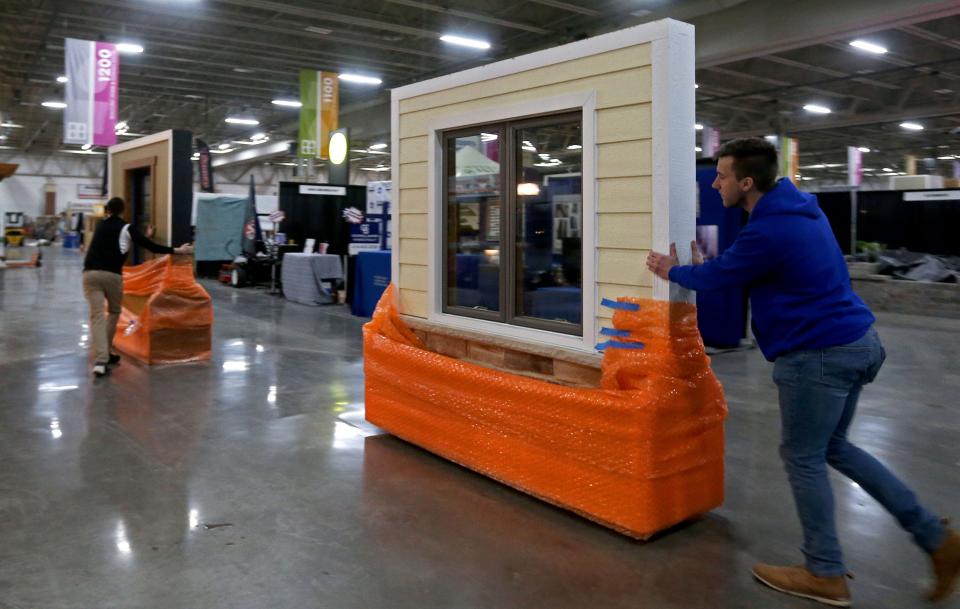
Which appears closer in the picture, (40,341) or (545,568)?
(545,568)

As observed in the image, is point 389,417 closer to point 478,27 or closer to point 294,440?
point 294,440

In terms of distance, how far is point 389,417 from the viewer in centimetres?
466

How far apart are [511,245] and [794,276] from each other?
1.77 m

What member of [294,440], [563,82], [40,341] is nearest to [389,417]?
[294,440]

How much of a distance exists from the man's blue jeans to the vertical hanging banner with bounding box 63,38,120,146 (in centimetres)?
1221

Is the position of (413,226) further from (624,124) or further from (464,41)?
(464,41)

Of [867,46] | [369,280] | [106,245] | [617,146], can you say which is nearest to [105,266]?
[106,245]

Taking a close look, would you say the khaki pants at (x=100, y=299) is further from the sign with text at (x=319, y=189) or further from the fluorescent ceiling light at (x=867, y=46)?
the fluorescent ceiling light at (x=867, y=46)

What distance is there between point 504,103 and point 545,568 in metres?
2.51

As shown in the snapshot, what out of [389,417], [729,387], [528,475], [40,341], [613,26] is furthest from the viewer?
[613,26]

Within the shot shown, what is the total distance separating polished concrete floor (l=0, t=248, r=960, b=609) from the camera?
9.04ft

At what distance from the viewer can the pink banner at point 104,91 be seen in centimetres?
1212

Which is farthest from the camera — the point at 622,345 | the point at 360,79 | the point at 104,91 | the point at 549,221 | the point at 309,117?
the point at 360,79

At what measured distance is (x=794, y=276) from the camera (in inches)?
103
